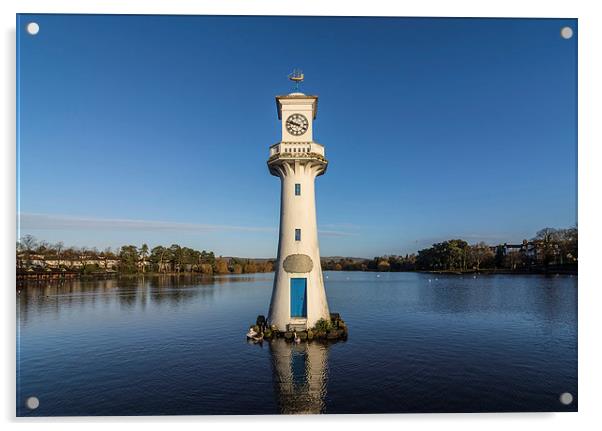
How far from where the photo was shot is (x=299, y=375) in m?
7.30

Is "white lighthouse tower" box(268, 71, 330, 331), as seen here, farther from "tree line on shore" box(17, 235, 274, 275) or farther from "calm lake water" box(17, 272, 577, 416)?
"tree line on shore" box(17, 235, 274, 275)

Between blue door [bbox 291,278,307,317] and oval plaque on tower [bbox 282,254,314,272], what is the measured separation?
283 millimetres

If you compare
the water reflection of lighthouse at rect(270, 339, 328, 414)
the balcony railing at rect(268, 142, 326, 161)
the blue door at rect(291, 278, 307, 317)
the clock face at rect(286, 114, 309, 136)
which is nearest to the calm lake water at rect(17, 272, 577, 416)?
the water reflection of lighthouse at rect(270, 339, 328, 414)

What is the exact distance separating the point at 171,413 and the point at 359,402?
3.19 metres

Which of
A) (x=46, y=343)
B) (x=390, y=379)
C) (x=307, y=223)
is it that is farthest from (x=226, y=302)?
(x=390, y=379)

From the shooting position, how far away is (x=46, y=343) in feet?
32.8

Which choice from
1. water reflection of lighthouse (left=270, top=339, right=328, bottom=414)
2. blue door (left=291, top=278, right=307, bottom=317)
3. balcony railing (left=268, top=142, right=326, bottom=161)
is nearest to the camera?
water reflection of lighthouse (left=270, top=339, right=328, bottom=414)

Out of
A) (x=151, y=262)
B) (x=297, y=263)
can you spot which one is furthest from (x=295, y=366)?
(x=151, y=262)

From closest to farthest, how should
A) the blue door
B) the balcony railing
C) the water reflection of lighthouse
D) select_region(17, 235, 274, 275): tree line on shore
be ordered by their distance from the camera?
the water reflection of lighthouse, the balcony railing, the blue door, select_region(17, 235, 274, 275): tree line on shore

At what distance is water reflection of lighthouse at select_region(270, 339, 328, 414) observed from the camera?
610 centimetres

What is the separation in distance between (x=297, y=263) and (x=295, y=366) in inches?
101

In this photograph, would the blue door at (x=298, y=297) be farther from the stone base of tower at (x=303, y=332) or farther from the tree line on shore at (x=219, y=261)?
the tree line on shore at (x=219, y=261)
